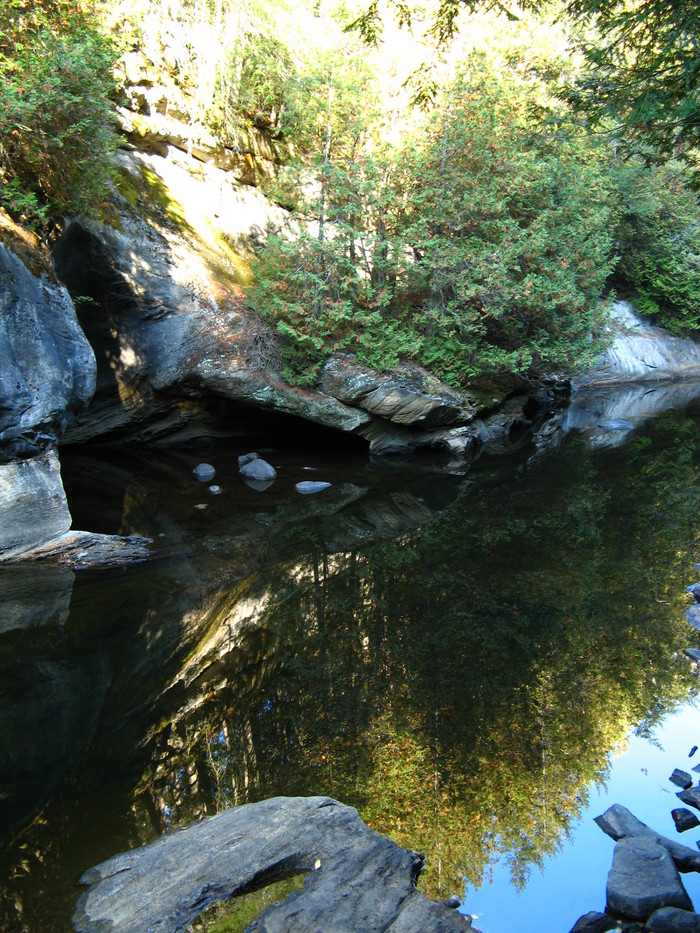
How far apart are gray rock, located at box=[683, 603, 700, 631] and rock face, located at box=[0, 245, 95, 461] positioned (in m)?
8.06

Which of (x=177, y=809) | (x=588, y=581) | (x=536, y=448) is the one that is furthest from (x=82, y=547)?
(x=536, y=448)

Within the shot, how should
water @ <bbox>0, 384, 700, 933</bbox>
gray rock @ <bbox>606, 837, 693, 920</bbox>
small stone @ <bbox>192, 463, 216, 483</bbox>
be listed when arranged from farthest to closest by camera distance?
small stone @ <bbox>192, 463, 216, 483</bbox> < water @ <bbox>0, 384, 700, 933</bbox> < gray rock @ <bbox>606, 837, 693, 920</bbox>

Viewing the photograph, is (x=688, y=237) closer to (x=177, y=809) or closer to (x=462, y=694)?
(x=462, y=694)

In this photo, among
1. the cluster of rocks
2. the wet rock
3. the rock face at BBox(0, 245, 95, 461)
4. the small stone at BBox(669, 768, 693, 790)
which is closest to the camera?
the cluster of rocks

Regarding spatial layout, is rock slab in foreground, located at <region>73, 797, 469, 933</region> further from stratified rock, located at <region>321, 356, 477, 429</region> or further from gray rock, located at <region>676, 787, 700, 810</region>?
stratified rock, located at <region>321, 356, 477, 429</region>

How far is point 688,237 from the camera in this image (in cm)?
2656

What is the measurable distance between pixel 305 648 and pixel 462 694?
1643 millimetres

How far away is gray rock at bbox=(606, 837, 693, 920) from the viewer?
3.46 metres

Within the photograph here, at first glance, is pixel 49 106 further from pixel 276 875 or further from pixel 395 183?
pixel 276 875

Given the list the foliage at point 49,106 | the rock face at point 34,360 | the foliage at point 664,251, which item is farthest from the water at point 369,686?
the foliage at point 664,251

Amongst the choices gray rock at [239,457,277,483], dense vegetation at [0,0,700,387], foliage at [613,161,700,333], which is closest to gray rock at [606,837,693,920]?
gray rock at [239,457,277,483]

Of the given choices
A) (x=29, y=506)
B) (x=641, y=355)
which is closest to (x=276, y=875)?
(x=29, y=506)

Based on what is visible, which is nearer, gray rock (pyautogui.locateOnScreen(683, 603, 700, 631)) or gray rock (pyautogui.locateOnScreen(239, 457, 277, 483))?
gray rock (pyautogui.locateOnScreen(683, 603, 700, 631))

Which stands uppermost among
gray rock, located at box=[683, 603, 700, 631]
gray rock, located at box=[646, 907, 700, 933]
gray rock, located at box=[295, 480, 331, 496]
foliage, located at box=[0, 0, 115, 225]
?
foliage, located at box=[0, 0, 115, 225]
